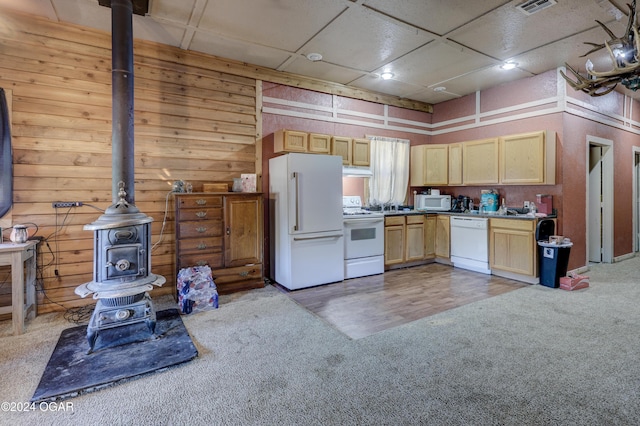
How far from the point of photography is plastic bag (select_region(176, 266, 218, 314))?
332 cm

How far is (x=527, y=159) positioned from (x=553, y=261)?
1.48 meters

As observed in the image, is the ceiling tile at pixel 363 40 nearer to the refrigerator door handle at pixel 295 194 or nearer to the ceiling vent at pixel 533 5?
the ceiling vent at pixel 533 5

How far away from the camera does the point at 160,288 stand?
155 inches

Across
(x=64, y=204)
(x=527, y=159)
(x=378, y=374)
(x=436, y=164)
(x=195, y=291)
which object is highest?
(x=436, y=164)

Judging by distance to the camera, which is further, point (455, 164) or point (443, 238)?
point (455, 164)

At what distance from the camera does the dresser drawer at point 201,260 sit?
12.1 ft

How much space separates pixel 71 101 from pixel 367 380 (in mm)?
3920

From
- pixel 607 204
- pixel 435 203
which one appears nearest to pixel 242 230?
pixel 435 203

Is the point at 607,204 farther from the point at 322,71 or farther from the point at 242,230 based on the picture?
the point at 242,230

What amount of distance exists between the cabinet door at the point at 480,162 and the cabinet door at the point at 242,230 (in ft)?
11.6

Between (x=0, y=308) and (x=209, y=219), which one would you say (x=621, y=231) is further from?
(x=0, y=308)

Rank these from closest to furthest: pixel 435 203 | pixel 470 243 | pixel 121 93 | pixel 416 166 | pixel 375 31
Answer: pixel 121 93 → pixel 375 31 → pixel 470 243 → pixel 435 203 → pixel 416 166

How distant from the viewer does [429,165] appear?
5965 millimetres

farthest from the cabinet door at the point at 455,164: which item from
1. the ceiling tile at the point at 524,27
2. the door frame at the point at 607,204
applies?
the door frame at the point at 607,204
